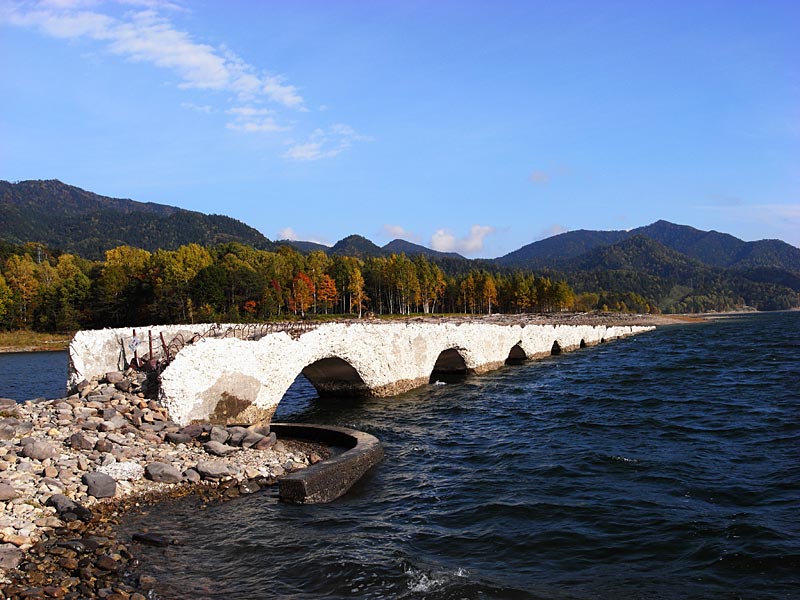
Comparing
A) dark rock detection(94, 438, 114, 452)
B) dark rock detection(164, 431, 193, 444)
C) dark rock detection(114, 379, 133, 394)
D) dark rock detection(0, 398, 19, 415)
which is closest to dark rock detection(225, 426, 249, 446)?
dark rock detection(164, 431, 193, 444)

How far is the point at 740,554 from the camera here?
8.99 meters

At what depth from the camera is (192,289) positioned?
276 ft

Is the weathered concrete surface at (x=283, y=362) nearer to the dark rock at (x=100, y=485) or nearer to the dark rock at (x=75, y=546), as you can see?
the dark rock at (x=100, y=485)

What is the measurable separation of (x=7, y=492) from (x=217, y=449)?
4.65m

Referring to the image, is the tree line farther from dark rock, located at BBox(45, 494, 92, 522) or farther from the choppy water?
dark rock, located at BBox(45, 494, 92, 522)

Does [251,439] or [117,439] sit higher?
[117,439]

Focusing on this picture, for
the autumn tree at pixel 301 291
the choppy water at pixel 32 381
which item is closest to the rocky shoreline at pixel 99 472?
the choppy water at pixel 32 381

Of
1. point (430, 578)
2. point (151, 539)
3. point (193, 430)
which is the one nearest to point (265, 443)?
point (193, 430)

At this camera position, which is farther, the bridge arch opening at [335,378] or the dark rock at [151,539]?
the bridge arch opening at [335,378]

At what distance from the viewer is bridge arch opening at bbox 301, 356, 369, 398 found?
24266mm

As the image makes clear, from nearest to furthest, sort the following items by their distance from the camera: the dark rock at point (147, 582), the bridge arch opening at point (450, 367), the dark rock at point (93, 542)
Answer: the dark rock at point (147, 582), the dark rock at point (93, 542), the bridge arch opening at point (450, 367)

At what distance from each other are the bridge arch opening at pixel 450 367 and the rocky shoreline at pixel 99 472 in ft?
59.2

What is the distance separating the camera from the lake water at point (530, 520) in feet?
27.0

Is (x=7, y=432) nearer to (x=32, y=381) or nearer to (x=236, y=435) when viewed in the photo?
(x=236, y=435)
